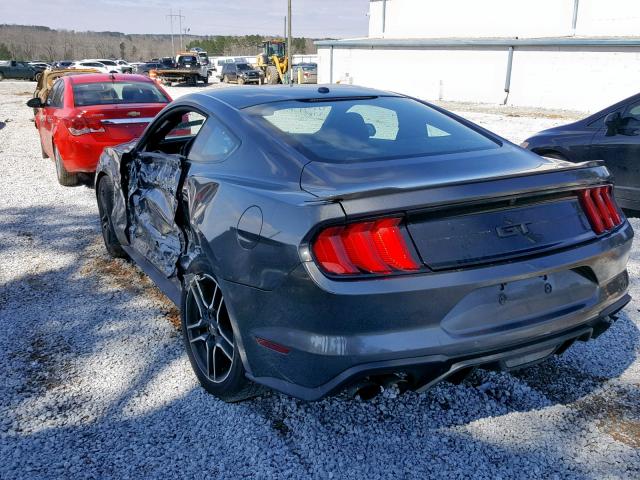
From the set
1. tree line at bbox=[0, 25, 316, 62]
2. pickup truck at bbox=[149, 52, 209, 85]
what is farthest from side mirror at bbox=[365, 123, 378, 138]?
tree line at bbox=[0, 25, 316, 62]

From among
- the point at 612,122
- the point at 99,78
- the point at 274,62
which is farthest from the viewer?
the point at 274,62

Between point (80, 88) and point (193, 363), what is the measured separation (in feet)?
22.1

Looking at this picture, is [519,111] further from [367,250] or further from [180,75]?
[180,75]

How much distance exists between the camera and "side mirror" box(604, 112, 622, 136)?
6.10 metres

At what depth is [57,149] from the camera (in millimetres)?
8242

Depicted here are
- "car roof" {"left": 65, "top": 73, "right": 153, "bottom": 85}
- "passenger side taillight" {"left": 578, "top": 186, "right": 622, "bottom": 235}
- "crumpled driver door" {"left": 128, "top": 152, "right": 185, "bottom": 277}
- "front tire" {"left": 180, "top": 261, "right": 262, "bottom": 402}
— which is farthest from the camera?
"car roof" {"left": 65, "top": 73, "right": 153, "bottom": 85}

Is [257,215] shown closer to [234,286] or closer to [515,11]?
[234,286]

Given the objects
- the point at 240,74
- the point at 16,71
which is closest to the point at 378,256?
the point at 240,74

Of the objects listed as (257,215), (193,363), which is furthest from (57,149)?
(257,215)

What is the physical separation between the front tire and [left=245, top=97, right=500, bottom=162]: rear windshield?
0.85 meters

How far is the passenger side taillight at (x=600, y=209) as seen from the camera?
2646 millimetres

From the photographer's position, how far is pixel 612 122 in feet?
20.2

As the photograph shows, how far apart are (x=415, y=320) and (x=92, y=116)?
677 cm

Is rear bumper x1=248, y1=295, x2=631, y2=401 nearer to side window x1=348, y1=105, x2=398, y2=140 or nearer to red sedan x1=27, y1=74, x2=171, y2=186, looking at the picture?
side window x1=348, y1=105, x2=398, y2=140
